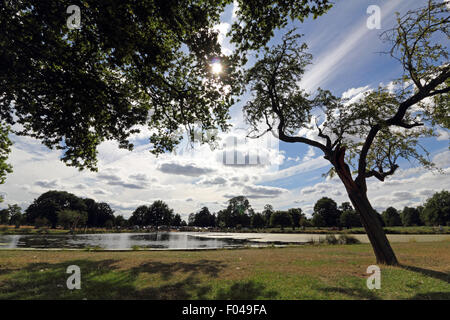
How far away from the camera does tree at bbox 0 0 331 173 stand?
8422 millimetres

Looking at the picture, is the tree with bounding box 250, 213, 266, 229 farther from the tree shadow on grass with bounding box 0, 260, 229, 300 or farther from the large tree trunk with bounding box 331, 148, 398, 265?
the tree shadow on grass with bounding box 0, 260, 229, 300

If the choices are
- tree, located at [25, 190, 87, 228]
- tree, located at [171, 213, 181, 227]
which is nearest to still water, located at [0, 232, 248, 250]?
tree, located at [25, 190, 87, 228]

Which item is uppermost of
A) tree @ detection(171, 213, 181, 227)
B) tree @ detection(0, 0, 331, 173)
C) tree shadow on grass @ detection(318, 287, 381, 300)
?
tree @ detection(0, 0, 331, 173)

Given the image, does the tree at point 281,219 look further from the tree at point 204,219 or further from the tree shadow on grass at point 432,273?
the tree shadow on grass at point 432,273

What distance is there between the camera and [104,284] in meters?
7.17

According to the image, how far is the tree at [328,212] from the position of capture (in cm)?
9700

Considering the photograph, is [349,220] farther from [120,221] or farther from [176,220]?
[120,221]

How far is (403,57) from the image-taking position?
36.2 ft

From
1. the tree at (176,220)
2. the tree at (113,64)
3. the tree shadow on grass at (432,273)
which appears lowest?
the tree at (176,220)

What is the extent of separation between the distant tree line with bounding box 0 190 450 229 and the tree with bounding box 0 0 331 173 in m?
77.2

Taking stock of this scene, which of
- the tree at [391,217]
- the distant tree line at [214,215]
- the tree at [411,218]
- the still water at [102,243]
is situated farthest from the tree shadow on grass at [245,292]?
the tree at [411,218]

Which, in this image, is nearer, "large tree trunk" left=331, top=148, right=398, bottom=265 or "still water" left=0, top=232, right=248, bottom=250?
"large tree trunk" left=331, top=148, right=398, bottom=265

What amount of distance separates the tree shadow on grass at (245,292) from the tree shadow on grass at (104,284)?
58 cm

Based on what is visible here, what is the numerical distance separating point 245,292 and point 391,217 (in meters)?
157
